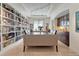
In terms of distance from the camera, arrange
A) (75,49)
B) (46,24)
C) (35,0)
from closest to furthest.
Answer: (35,0) < (75,49) < (46,24)

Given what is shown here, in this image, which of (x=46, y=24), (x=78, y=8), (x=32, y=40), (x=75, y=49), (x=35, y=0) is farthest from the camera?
(x=46, y=24)

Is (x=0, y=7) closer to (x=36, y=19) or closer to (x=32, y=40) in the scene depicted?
(x=32, y=40)

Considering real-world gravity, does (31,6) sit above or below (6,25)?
above

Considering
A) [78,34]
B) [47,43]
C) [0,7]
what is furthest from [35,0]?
[47,43]

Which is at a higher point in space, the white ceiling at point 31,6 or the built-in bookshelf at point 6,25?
the white ceiling at point 31,6

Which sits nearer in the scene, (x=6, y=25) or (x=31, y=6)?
(x=6, y=25)

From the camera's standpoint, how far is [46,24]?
13.8m

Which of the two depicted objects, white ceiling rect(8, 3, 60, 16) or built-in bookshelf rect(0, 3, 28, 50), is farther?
white ceiling rect(8, 3, 60, 16)

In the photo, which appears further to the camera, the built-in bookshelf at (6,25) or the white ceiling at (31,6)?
the white ceiling at (31,6)

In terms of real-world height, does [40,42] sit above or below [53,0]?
below

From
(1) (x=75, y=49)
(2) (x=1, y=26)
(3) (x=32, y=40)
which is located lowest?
(1) (x=75, y=49)

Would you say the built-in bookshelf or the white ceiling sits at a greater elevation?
the white ceiling

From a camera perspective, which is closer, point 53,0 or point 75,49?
point 53,0

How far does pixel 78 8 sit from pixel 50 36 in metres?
1.54
